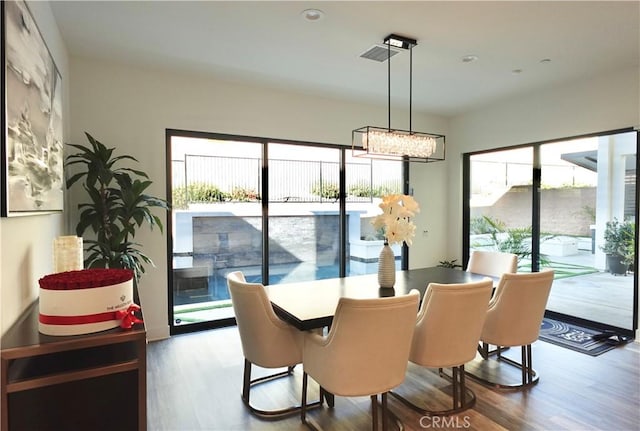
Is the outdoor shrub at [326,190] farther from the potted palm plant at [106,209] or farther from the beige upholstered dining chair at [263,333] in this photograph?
the beige upholstered dining chair at [263,333]

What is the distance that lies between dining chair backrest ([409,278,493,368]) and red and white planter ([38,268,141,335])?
1.66 m

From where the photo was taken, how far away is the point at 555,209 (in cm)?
466

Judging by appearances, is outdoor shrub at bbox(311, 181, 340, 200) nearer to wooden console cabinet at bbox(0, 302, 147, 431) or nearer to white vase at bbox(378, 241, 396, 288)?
white vase at bbox(378, 241, 396, 288)

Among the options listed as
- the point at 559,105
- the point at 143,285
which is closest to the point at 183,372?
the point at 143,285

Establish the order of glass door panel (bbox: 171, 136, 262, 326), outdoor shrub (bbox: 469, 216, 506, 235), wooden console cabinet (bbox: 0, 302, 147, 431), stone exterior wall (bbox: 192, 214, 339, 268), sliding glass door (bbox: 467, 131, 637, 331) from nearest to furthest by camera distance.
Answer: wooden console cabinet (bbox: 0, 302, 147, 431)
sliding glass door (bbox: 467, 131, 637, 331)
glass door panel (bbox: 171, 136, 262, 326)
stone exterior wall (bbox: 192, 214, 339, 268)
outdoor shrub (bbox: 469, 216, 506, 235)

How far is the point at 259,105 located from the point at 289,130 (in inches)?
18.6

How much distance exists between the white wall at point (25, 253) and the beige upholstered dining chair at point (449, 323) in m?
2.11

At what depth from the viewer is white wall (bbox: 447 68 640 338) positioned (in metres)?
3.90

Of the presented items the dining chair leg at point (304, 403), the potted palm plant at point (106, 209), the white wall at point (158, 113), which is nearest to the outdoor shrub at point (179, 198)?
the white wall at point (158, 113)

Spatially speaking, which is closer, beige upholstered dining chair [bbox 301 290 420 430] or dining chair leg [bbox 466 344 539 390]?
beige upholstered dining chair [bbox 301 290 420 430]

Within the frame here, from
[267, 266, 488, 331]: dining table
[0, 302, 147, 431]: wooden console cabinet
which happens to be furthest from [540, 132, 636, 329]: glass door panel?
[0, 302, 147, 431]: wooden console cabinet

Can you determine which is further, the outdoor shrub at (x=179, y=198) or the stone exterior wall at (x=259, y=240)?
the stone exterior wall at (x=259, y=240)

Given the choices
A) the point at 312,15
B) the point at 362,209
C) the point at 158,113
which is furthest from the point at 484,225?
the point at 158,113

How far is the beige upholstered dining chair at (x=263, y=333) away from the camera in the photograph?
2.37 metres
